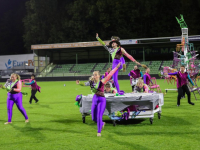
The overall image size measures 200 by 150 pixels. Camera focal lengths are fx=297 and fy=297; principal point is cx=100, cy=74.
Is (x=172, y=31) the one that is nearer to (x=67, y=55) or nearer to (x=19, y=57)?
(x=67, y=55)

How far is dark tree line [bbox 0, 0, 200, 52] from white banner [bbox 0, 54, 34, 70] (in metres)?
9.25

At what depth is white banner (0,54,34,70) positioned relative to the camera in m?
51.8

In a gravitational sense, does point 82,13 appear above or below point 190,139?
above

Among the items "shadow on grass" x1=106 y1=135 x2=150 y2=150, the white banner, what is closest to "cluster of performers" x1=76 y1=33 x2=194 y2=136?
"shadow on grass" x1=106 y1=135 x2=150 y2=150

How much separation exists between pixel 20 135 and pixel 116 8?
165 ft

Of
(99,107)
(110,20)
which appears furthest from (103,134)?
(110,20)

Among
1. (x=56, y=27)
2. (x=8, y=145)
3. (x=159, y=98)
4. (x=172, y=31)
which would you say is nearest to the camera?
(x=8, y=145)

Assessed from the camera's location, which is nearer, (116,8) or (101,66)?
(101,66)

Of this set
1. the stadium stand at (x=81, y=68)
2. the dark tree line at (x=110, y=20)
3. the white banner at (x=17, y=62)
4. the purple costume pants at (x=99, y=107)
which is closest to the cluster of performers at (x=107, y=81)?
the purple costume pants at (x=99, y=107)

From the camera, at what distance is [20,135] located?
7.66 metres

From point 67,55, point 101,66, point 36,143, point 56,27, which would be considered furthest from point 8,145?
point 56,27

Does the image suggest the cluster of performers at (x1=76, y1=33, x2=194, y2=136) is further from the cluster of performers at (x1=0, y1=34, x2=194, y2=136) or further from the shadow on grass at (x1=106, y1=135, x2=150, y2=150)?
the shadow on grass at (x1=106, y1=135, x2=150, y2=150)

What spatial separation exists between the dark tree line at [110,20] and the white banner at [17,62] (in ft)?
30.3

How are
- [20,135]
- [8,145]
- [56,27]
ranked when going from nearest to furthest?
[8,145]
[20,135]
[56,27]
